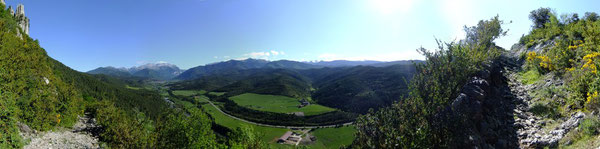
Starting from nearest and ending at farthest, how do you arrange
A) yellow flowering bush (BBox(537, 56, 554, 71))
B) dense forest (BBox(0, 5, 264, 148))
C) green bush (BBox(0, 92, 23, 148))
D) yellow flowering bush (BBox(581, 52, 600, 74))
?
1. yellow flowering bush (BBox(581, 52, 600, 74))
2. yellow flowering bush (BBox(537, 56, 554, 71))
3. green bush (BBox(0, 92, 23, 148))
4. dense forest (BBox(0, 5, 264, 148))

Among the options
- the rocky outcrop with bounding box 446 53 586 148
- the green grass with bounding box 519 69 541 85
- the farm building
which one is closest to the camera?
the rocky outcrop with bounding box 446 53 586 148

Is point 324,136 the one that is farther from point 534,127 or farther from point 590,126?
point 590,126

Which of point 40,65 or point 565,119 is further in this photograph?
point 40,65

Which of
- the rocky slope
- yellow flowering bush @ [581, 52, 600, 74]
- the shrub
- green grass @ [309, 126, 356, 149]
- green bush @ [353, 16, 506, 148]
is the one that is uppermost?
the shrub

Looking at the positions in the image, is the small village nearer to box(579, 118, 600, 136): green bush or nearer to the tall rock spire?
the tall rock spire

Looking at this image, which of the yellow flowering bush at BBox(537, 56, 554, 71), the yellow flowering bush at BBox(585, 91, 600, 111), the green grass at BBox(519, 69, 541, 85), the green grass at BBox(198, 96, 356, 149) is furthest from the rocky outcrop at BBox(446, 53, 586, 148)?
the green grass at BBox(198, 96, 356, 149)

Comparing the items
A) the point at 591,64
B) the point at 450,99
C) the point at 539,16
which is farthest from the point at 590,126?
the point at 539,16

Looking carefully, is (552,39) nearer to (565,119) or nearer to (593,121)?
(565,119)

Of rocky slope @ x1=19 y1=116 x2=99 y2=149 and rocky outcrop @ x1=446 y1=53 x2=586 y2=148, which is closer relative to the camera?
rocky outcrop @ x1=446 y1=53 x2=586 y2=148

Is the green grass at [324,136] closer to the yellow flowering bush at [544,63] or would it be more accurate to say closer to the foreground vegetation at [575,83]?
the yellow flowering bush at [544,63]

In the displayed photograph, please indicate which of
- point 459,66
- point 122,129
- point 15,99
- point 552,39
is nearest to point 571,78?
point 459,66
